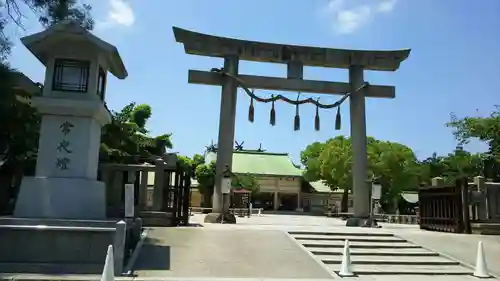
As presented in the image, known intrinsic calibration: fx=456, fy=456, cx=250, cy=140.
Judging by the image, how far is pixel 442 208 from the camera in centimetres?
1698

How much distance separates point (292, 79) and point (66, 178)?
11194 mm

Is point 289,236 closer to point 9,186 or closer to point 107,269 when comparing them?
point 107,269

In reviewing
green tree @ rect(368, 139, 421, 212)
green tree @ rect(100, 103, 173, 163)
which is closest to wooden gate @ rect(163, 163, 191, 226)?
green tree @ rect(100, 103, 173, 163)

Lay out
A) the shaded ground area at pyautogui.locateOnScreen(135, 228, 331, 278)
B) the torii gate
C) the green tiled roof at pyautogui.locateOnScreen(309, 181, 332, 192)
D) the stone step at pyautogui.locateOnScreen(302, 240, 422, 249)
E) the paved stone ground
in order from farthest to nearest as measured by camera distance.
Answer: the green tiled roof at pyautogui.locateOnScreen(309, 181, 332, 192) → the torii gate → the stone step at pyautogui.locateOnScreen(302, 240, 422, 249) → the shaded ground area at pyautogui.locateOnScreen(135, 228, 331, 278) → the paved stone ground

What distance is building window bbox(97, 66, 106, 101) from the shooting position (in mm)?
10867

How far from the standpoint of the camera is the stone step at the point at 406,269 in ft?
33.1

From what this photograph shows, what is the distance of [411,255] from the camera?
11906 mm

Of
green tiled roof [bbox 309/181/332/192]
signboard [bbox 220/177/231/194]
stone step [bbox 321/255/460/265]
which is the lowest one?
stone step [bbox 321/255/460/265]

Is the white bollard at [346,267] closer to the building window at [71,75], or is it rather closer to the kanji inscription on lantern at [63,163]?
the kanji inscription on lantern at [63,163]

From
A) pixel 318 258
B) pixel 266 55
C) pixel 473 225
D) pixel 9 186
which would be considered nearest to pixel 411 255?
pixel 318 258

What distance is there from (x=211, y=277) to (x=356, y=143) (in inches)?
458

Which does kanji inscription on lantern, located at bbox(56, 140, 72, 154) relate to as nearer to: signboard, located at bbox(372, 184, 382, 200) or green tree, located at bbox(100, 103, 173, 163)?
green tree, located at bbox(100, 103, 173, 163)

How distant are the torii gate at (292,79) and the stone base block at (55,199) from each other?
801cm

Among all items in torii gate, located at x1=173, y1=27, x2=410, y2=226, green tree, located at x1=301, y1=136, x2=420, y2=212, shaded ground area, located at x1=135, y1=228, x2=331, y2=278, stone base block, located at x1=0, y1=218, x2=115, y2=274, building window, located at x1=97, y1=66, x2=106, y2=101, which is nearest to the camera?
stone base block, located at x1=0, y1=218, x2=115, y2=274
